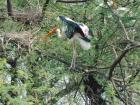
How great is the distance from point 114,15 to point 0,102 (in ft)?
2.96

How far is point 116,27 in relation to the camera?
3.33 meters

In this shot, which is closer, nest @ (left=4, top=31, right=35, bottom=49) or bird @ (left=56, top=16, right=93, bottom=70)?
bird @ (left=56, top=16, right=93, bottom=70)

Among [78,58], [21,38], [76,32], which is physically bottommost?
[78,58]

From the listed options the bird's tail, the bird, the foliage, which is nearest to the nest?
the foliage

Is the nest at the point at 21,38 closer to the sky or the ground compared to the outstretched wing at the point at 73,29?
closer to the ground

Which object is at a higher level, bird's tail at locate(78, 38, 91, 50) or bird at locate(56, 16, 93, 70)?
bird at locate(56, 16, 93, 70)

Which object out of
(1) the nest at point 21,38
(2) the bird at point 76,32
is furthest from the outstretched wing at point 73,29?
(1) the nest at point 21,38

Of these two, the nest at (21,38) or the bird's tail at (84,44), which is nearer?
the bird's tail at (84,44)

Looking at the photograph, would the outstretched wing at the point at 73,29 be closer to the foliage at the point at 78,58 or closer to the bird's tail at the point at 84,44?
the bird's tail at the point at 84,44

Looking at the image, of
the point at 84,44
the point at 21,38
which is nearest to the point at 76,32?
the point at 84,44

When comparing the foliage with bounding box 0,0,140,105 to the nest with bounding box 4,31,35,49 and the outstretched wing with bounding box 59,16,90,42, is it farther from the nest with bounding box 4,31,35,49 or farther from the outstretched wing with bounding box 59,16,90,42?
the outstretched wing with bounding box 59,16,90,42

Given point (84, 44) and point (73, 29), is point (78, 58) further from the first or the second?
point (73, 29)

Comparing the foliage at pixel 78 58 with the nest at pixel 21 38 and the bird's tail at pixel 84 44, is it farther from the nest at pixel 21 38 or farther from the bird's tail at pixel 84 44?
the bird's tail at pixel 84 44

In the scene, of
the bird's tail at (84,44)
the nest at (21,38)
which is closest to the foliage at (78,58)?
the nest at (21,38)
